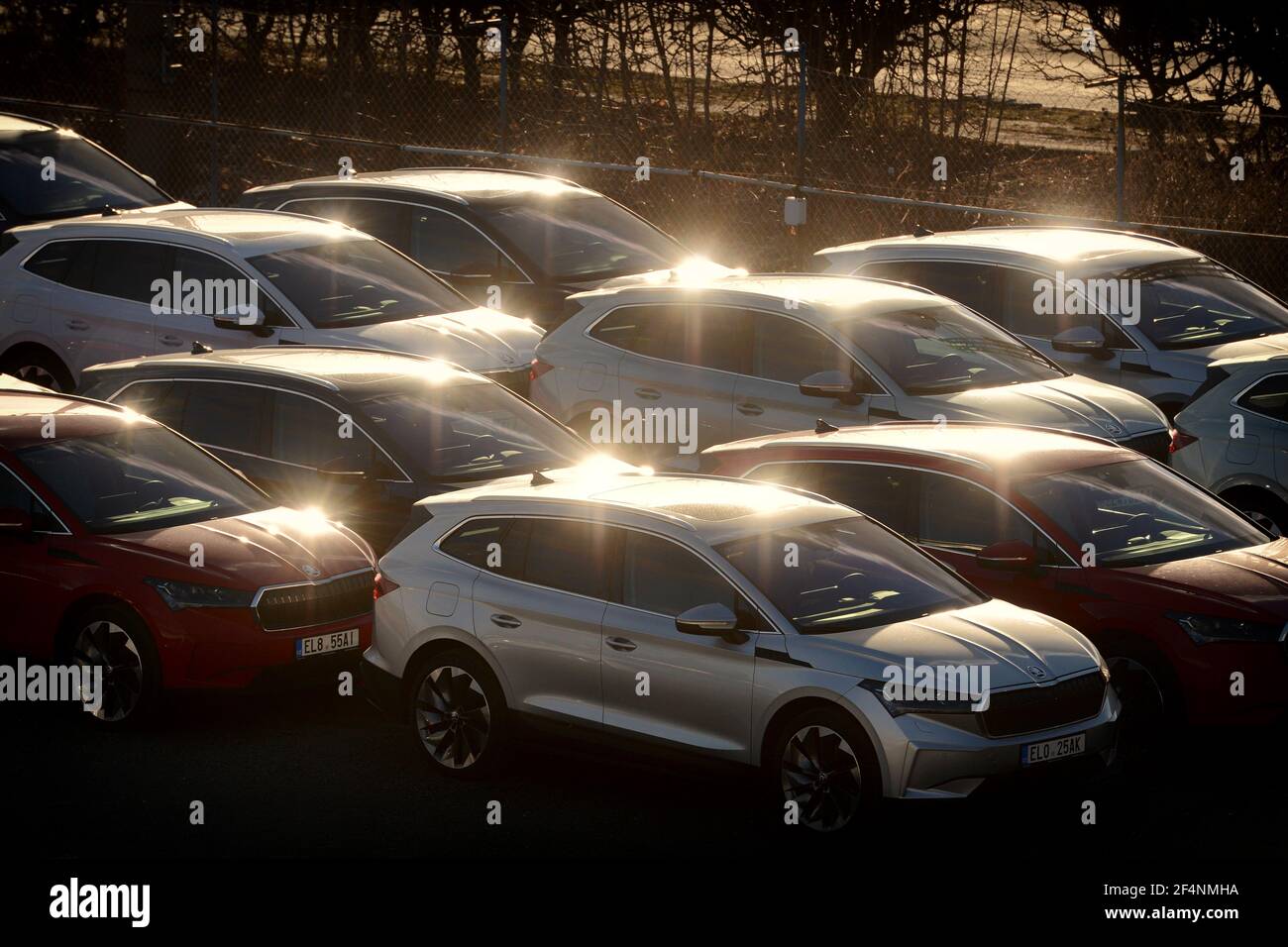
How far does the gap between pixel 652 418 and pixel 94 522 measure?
15.1 ft

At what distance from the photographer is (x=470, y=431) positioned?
13109 millimetres

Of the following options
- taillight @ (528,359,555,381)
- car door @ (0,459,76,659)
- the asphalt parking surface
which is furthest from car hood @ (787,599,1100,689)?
taillight @ (528,359,555,381)

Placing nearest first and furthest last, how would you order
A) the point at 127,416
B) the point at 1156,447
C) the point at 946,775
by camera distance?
the point at 946,775 → the point at 127,416 → the point at 1156,447

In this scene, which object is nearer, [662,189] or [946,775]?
[946,775]

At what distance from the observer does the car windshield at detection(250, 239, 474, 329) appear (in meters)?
16.1

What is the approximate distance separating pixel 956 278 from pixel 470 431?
494 cm

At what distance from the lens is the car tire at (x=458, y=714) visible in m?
10.2

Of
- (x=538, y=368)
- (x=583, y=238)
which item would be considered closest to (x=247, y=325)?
(x=538, y=368)

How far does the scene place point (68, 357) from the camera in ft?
54.2

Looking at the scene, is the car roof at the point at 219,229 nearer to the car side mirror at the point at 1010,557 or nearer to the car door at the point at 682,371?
the car door at the point at 682,371
